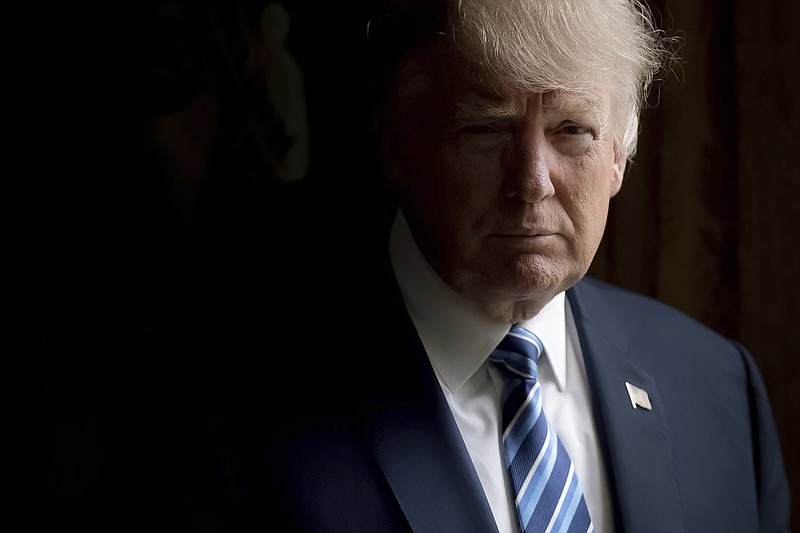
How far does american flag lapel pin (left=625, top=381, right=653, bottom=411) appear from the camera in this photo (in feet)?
3.94

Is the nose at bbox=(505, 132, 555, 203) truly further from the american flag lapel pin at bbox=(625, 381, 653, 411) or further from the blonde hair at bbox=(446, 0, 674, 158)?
the american flag lapel pin at bbox=(625, 381, 653, 411)

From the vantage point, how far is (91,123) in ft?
5.06

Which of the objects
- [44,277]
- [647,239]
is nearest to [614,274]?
[647,239]

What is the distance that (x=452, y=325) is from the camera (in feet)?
3.70

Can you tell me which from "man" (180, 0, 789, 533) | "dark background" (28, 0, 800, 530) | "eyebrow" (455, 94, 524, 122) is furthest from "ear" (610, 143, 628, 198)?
"dark background" (28, 0, 800, 530)

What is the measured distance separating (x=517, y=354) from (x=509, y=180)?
26cm

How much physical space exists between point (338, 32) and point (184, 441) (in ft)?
3.06

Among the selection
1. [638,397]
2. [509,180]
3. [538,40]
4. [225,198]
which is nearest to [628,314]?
[638,397]

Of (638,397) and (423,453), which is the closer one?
(423,453)

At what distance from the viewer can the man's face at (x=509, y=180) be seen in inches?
39.5

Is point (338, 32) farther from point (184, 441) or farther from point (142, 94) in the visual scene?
point (184, 441)

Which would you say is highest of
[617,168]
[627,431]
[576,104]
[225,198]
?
[576,104]

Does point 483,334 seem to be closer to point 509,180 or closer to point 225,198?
point 509,180

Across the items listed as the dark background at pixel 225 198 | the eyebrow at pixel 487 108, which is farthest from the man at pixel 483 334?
the dark background at pixel 225 198
